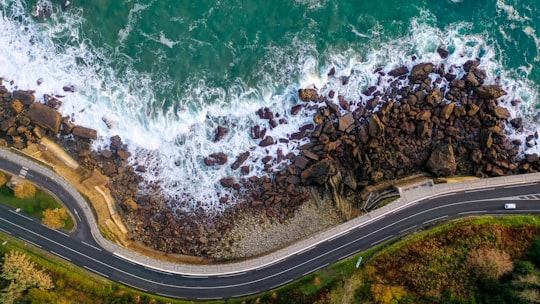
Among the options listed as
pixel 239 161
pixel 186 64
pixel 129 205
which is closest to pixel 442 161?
pixel 239 161

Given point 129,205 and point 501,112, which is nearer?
point 129,205

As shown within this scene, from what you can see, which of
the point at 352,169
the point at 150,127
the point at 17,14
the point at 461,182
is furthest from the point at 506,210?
the point at 17,14

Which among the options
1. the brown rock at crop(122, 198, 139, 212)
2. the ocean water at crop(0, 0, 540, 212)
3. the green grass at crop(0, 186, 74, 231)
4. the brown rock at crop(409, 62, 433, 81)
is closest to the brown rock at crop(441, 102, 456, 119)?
the brown rock at crop(409, 62, 433, 81)

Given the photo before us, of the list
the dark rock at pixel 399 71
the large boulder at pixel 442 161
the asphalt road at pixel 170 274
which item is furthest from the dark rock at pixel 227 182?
the large boulder at pixel 442 161

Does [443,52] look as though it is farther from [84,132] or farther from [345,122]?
[84,132]

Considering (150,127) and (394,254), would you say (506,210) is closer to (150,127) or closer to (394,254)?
(394,254)

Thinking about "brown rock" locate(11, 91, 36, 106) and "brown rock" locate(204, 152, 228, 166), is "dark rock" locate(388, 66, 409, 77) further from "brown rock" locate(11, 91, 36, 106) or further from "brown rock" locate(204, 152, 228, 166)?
"brown rock" locate(11, 91, 36, 106)

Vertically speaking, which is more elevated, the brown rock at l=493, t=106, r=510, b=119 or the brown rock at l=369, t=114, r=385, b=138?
the brown rock at l=369, t=114, r=385, b=138

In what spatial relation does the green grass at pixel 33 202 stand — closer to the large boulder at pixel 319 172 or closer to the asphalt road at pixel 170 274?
the asphalt road at pixel 170 274
